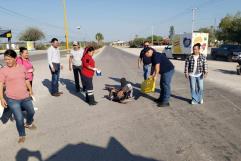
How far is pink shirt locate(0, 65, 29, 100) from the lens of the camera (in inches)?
172

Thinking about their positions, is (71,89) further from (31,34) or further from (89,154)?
(31,34)

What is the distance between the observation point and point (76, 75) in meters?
9.08

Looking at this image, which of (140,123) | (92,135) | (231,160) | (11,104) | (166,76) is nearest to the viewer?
(231,160)

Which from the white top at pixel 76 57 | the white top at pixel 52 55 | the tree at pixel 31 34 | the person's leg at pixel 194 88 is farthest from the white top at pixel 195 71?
the tree at pixel 31 34

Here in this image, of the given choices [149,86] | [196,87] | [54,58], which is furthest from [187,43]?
[54,58]

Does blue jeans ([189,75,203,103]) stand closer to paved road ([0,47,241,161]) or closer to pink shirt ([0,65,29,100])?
paved road ([0,47,241,161])

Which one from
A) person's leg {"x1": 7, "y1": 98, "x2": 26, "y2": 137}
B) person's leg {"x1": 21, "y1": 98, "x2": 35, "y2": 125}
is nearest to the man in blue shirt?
person's leg {"x1": 21, "y1": 98, "x2": 35, "y2": 125}

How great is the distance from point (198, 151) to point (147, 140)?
0.95 m

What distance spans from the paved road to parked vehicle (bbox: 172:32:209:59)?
1911 cm

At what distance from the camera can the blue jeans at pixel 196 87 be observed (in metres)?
7.13

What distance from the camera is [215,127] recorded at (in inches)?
209

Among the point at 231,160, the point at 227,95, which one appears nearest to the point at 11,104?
the point at 231,160

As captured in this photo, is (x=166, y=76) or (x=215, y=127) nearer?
(x=215, y=127)

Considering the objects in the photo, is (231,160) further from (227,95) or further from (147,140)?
(227,95)
